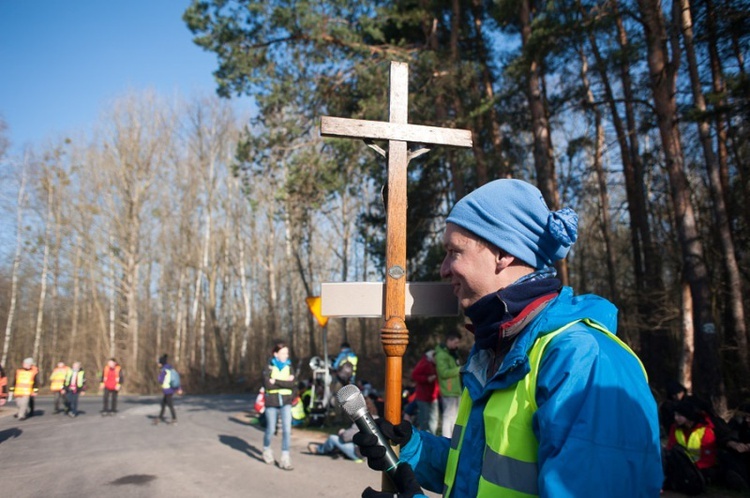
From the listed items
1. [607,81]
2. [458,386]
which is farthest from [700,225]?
[458,386]

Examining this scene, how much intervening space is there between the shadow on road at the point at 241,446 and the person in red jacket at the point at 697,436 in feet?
21.3

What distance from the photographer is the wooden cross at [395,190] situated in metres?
3.37

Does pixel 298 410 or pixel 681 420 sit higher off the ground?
pixel 681 420

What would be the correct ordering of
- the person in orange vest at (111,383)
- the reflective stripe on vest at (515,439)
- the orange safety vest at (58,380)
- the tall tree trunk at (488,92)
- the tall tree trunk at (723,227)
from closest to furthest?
the reflective stripe on vest at (515,439)
the tall tree trunk at (723,227)
the orange safety vest at (58,380)
the tall tree trunk at (488,92)
the person in orange vest at (111,383)

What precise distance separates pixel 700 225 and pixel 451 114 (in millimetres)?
6932

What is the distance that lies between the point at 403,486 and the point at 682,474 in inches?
259

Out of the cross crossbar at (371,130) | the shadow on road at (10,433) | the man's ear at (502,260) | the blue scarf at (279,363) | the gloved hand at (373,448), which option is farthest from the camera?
the blue scarf at (279,363)

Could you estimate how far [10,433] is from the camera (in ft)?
13.8

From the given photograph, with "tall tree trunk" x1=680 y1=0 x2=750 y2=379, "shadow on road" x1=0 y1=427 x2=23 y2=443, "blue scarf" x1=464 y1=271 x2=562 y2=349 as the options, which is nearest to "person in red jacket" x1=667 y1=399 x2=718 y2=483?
"tall tree trunk" x1=680 y1=0 x2=750 y2=379

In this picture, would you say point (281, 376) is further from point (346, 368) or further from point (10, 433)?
point (10, 433)

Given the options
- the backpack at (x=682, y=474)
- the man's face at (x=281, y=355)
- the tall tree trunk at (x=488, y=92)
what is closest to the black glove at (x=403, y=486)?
the backpack at (x=682, y=474)

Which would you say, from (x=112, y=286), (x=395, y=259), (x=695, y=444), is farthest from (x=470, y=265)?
(x=112, y=286)

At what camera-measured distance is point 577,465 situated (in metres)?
1.34

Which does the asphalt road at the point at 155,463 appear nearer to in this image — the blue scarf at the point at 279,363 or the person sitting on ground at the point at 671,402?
the blue scarf at the point at 279,363
